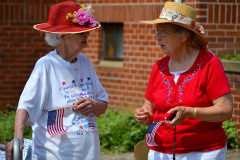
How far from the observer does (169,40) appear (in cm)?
381

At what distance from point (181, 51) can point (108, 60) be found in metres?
6.07

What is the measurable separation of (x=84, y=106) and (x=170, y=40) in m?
0.82

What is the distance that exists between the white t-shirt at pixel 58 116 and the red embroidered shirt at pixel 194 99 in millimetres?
565

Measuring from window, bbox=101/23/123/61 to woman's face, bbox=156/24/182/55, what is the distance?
5.83 meters

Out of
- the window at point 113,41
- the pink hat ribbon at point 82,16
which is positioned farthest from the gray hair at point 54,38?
the window at point 113,41

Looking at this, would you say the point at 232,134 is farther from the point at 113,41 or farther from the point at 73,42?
the point at 73,42

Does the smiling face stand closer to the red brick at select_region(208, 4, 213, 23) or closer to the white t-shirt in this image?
the white t-shirt

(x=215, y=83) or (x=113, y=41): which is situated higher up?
(x=215, y=83)

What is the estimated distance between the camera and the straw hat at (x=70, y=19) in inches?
155

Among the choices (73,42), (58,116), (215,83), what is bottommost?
(58,116)

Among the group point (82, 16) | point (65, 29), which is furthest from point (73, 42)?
point (82, 16)

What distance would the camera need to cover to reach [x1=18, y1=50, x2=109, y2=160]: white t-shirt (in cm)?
377

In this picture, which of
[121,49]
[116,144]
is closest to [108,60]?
[121,49]

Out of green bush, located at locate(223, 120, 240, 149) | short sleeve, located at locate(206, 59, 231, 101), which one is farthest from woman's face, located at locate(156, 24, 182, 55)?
green bush, located at locate(223, 120, 240, 149)
